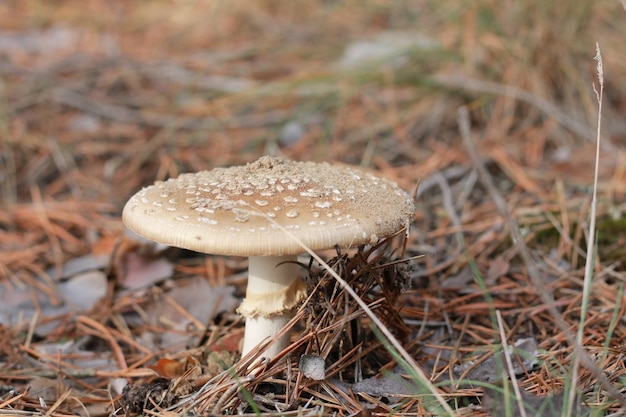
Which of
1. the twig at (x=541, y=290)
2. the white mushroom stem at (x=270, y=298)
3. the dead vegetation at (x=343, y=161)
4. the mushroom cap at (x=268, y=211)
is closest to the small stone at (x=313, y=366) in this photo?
the dead vegetation at (x=343, y=161)

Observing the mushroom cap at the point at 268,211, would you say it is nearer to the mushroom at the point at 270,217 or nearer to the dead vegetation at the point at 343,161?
the mushroom at the point at 270,217

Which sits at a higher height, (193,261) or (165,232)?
(165,232)

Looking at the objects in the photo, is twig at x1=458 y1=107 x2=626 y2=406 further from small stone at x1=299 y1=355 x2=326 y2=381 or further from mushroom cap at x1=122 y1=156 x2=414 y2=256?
small stone at x1=299 y1=355 x2=326 y2=381

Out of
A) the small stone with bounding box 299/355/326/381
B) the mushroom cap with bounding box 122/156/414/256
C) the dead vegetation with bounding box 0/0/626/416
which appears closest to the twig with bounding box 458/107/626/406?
the dead vegetation with bounding box 0/0/626/416

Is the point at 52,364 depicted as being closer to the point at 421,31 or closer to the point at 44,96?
the point at 44,96

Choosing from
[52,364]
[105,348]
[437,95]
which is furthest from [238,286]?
[437,95]

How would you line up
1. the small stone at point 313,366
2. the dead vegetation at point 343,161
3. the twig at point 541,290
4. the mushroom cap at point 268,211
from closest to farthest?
the twig at point 541,290, the mushroom cap at point 268,211, the small stone at point 313,366, the dead vegetation at point 343,161

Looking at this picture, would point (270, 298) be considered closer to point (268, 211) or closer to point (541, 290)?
point (268, 211)
